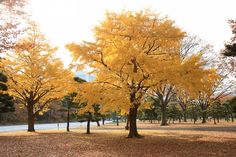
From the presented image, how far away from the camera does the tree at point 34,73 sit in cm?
2880

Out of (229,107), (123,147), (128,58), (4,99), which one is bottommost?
(123,147)

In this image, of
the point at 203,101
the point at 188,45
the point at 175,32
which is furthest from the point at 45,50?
the point at 203,101

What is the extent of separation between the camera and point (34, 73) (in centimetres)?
2873

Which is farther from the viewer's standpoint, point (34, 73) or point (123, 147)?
point (34, 73)

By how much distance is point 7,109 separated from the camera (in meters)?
27.6

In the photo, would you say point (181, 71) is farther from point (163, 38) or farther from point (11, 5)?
point (11, 5)

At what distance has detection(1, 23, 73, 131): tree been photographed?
94.5 ft

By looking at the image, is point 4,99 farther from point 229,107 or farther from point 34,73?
point 229,107

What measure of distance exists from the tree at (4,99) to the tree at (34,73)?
0.57m

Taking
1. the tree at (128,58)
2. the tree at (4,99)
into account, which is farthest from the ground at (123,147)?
the tree at (4,99)

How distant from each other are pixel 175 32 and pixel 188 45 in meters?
25.6

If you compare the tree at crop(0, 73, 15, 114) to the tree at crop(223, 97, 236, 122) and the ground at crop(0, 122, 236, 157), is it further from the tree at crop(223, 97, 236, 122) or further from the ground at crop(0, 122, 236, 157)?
the tree at crop(223, 97, 236, 122)

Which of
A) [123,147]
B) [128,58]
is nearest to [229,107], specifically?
[128,58]

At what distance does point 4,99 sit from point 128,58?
15287 millimetres
